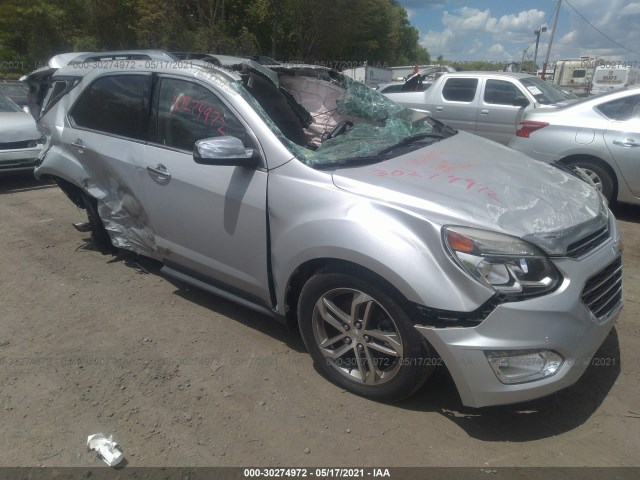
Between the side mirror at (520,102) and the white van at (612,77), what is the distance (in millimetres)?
16065

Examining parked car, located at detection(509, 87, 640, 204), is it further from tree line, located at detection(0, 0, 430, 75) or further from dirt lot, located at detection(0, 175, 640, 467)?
tree line, located at detection(0, 0, 430, 75)

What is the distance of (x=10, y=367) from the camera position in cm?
313

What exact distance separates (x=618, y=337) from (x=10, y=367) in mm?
3917

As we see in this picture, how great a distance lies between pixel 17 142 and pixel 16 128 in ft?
0.71

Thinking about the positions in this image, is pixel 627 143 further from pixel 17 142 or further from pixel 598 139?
pixel 17 142

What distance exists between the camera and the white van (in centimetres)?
2236

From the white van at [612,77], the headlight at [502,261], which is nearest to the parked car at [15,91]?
the headlight at [502,261]

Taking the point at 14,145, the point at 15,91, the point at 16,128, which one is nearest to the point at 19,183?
the point at 14,145

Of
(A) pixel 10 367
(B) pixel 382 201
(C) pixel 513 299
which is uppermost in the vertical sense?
(B) pixel 382 201

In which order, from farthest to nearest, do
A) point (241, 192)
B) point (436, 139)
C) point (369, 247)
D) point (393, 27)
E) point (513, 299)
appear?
point (393, 27), point (436, 139), point (241, 192), point (369, 247), point (513, 299)

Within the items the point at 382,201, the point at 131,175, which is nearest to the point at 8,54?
the point at 131,175

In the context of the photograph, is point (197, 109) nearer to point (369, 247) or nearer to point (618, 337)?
point (369, 247)

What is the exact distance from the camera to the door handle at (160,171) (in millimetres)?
3369

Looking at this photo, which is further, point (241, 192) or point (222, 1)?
point (222, 1)
